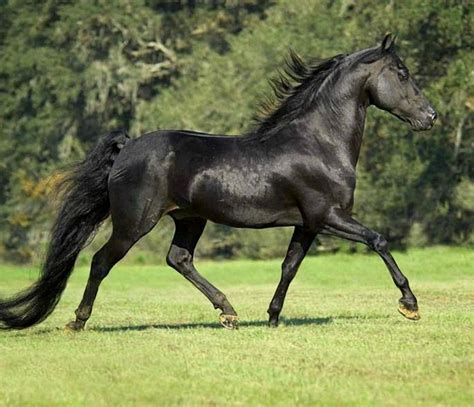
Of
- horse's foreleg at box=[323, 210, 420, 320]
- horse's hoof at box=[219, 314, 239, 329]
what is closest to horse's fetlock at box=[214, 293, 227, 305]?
horse's hoof at box=[219, 314, 239, 329]

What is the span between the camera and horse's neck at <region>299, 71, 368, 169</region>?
10766 mm

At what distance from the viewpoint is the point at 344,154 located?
10.7m

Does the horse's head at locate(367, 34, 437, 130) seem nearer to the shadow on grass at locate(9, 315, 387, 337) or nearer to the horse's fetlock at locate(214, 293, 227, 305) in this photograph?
the shadow on grass at locate(9, 315, 387, 337)

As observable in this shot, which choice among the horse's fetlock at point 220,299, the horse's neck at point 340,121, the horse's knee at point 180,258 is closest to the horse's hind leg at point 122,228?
the horse's knee at point 180,258

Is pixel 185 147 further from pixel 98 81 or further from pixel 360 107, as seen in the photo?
pixel 98 81

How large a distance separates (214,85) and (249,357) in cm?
2909

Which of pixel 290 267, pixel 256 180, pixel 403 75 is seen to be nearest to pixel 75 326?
pixel 290 267

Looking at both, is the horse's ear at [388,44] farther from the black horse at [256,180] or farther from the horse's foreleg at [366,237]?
the horse's foreleg at [366,237]

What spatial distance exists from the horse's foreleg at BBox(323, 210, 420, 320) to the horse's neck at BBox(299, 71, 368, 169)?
23.4 inches

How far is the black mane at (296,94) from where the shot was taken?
35.9 feet

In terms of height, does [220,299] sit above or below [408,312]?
below

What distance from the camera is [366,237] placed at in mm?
10438

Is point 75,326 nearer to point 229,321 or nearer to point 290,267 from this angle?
point 229,321

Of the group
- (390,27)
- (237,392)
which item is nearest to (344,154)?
(237,392)
